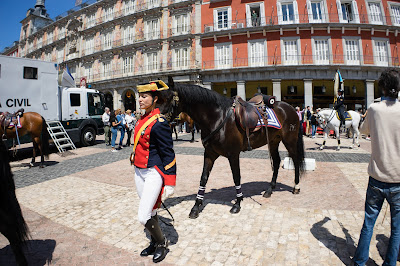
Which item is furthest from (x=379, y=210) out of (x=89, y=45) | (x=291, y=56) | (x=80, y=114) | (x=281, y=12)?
(x=89, y=45)

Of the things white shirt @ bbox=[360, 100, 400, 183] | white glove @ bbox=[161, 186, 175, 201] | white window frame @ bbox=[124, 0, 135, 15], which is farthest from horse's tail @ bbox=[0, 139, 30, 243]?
white window frame @ bbox=[124, 0, 135, 15]

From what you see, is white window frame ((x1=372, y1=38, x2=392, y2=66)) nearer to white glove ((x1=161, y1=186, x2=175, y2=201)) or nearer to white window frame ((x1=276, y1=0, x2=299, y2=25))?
white window frame ((x1=276, y1=0, x2=299, y2=25))

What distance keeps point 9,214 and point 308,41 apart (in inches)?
897

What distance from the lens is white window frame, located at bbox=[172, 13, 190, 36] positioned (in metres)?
22.4

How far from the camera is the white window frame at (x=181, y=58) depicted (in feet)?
73.6

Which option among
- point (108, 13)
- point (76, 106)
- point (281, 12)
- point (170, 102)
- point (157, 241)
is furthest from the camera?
point (108, 13)

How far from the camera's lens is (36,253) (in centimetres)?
256

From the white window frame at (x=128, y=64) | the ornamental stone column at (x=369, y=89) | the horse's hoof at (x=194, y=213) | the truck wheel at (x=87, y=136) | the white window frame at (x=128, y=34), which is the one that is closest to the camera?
the horse's hoof at (x=194, y=213)

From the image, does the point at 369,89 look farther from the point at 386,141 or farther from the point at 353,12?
the point at 386,141

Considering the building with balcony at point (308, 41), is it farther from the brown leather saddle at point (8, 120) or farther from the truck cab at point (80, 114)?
the brown leather saddle at point (8, 120)

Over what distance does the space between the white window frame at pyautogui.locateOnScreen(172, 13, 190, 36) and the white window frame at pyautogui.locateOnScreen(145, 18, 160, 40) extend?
2096 mm

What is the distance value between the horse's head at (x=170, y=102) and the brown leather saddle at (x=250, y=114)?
117cm

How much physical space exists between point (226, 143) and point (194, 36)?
69.7 ft

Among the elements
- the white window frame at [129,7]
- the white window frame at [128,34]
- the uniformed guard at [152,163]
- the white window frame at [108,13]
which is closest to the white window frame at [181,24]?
the white window frame at [128,34]
